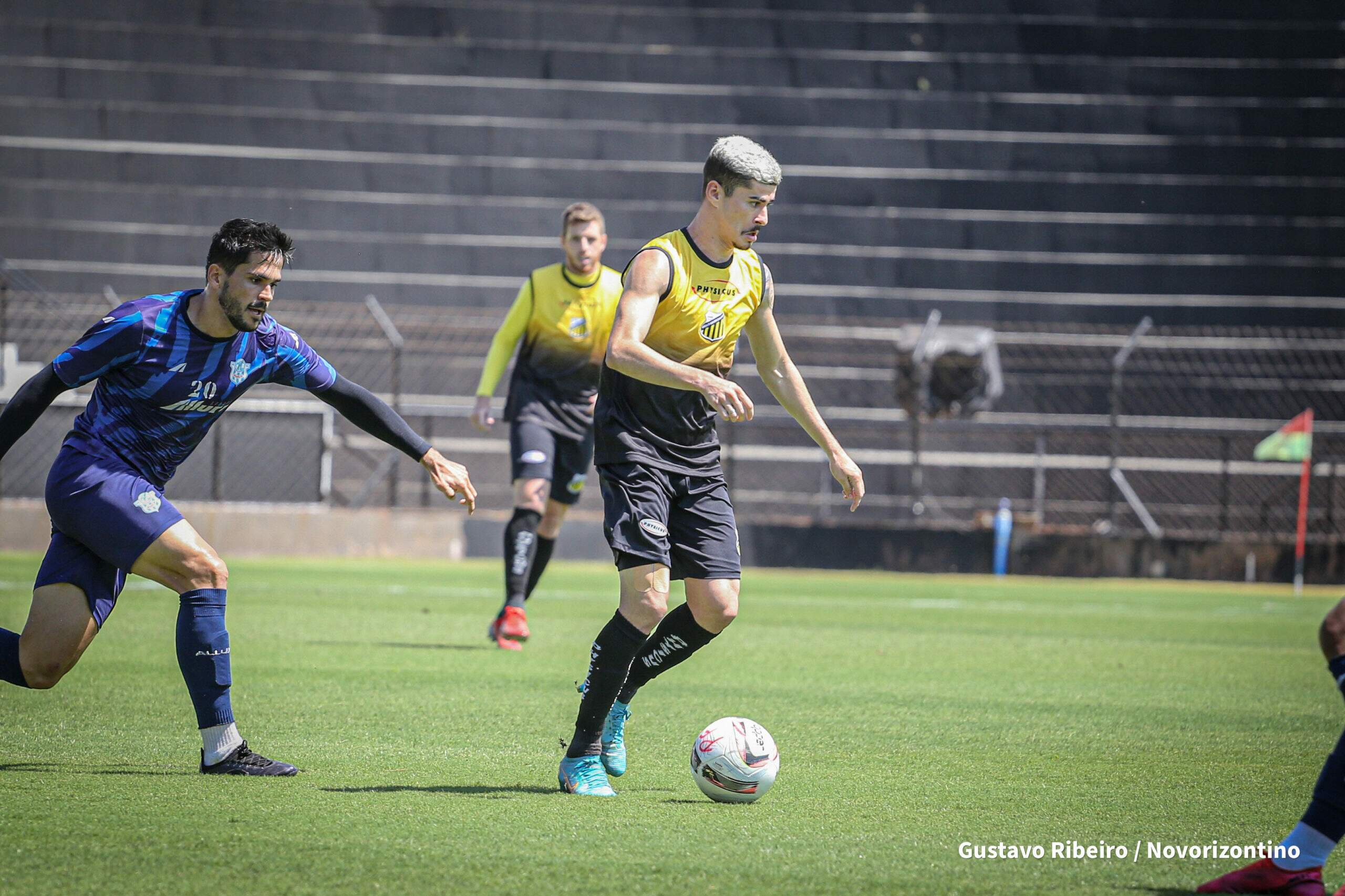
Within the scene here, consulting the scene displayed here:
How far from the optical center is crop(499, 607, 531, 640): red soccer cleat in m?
8.85

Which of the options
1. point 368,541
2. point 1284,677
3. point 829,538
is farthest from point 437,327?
point 1284,677

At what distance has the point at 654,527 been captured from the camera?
4.86m


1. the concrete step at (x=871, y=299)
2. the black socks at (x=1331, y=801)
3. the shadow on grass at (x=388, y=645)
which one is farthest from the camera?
the concrete step at (x=871, y=299)

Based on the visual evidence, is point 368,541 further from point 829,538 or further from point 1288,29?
point 1288,29

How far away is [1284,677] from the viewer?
28.2ft

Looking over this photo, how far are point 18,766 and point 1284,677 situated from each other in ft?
22.0

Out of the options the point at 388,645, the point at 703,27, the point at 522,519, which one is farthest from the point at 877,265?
the point at 388,645

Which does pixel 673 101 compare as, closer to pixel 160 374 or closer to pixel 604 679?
pixel 160 374

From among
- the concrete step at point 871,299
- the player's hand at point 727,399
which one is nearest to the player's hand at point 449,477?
the player's hand at point 727,399

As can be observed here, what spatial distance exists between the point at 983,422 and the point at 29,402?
14962 mm

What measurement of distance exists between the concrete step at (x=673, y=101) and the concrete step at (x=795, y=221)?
159 cm

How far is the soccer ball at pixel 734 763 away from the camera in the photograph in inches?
185

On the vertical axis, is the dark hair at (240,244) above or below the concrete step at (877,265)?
below

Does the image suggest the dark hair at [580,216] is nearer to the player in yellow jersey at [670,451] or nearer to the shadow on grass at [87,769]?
the player in yellow jersey at [670,451]
